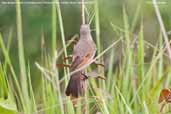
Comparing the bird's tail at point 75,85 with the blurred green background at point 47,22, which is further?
the blurred green background at point 47,22

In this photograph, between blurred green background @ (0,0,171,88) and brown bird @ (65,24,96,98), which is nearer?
brown bird @ (65,24,96,98)

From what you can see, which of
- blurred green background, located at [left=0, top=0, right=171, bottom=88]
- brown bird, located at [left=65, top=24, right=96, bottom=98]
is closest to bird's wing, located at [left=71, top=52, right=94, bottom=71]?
brown bird, located at [left=65, top=24, right=96, bottom=98]

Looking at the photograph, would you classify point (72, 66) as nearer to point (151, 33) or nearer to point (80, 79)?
point (80, 79)

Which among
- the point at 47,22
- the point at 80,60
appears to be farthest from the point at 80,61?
the point at 47,22

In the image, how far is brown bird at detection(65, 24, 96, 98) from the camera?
887 mm

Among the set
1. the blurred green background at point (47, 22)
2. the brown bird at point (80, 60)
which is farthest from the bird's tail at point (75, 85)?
the blurred green background at point (47, 22)

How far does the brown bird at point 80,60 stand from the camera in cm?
89

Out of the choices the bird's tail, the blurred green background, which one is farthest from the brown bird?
the blurred green background

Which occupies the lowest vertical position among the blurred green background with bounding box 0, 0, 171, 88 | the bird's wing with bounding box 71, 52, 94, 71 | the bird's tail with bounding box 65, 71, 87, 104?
the blurred green background with bounding box 0, 0, 171, 88

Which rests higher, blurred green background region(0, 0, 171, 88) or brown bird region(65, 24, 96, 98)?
brown bird region(65, 24, 96, 98)

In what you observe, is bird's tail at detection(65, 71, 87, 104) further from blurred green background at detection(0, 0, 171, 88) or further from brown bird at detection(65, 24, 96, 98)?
blurred green background at detection(0, 0, 171, 88)

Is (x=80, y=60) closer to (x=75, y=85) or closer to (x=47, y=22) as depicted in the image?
(x=75, y=85)

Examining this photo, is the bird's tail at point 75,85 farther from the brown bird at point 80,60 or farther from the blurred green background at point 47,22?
the blurred green background at point 47,22

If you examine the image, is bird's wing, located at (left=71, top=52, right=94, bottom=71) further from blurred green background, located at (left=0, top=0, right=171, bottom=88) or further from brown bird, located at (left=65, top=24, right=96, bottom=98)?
blurred green background, located at (left=0, top=0, right=171, bottom=88)
